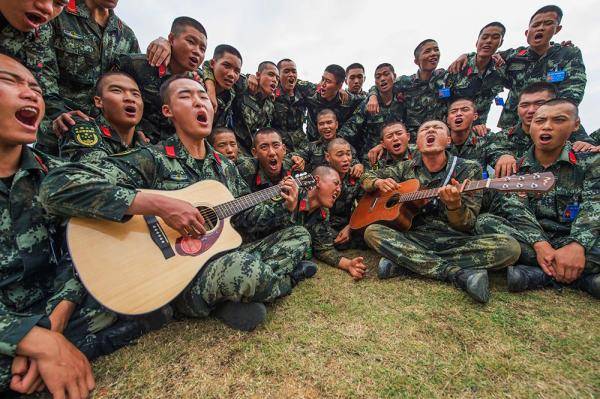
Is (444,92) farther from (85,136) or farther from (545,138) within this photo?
(85,136)

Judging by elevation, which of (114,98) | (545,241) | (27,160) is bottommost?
(545,241)

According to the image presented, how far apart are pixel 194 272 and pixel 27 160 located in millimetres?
1417

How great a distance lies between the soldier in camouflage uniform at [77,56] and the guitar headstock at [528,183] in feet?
15.2

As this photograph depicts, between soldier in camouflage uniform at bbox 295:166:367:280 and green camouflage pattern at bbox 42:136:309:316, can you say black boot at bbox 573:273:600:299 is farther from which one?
green camouflage pattern at bbox 42:136:309:316

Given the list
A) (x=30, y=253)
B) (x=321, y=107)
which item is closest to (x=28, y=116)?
(x=30, y=253)

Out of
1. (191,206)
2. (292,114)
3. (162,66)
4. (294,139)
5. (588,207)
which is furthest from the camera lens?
(294,139)

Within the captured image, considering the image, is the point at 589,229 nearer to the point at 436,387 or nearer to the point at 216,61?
the point at 436,387

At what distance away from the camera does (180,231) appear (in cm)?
199

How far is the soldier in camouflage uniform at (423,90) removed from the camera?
613 cm

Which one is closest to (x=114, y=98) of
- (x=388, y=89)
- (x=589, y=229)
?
(x=589, y=229)

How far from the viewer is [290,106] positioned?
6.56m

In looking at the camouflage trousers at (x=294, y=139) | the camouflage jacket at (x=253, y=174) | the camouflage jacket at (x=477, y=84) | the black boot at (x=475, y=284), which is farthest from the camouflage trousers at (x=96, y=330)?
the camouflage jacket at (x=477, y=84)

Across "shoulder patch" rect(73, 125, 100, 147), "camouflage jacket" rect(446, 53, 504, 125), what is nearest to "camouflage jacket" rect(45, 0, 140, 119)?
"shoulder patch" rect(73, 125, 100, 147)

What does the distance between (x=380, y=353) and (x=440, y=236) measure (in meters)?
2.15
